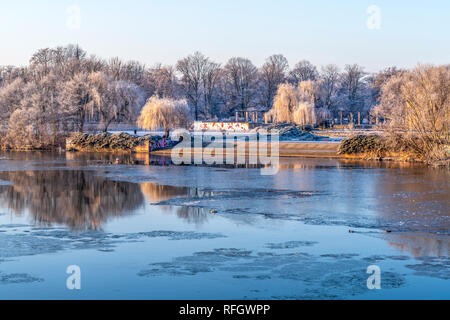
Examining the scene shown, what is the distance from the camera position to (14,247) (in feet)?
42.7

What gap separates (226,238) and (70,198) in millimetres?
9080

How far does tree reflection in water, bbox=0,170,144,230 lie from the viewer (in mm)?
17047

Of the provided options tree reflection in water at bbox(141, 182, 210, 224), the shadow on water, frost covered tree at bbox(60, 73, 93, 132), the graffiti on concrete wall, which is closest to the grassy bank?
tree reflection in water at bbox(141, 182, 210, 224)

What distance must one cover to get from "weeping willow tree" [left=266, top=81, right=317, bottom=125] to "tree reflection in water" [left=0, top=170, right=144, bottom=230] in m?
44.5

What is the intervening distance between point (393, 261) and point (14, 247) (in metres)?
8.00

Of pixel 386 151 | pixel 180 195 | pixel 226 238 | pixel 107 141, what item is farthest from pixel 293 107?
pixel 226 238

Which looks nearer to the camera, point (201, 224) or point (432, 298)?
point (432, 298)

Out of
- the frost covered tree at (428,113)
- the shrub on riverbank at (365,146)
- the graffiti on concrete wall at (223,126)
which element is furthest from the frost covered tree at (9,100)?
the frost covered tree at (428,113)

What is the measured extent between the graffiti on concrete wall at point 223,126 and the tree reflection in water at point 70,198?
40485mm

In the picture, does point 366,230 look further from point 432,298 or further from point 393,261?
point 432,298

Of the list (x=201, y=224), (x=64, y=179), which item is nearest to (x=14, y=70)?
(x=64, y=179)

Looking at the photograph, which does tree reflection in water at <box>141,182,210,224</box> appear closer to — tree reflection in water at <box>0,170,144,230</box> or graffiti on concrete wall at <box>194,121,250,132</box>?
tree reflection in water at <box>0,170,144,230</box>

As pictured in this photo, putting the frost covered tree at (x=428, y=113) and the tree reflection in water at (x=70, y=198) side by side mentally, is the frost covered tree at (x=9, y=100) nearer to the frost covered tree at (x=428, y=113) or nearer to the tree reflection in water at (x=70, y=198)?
the tree reflection in water at (x=70, y=198)

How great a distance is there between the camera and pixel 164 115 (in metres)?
56.6
